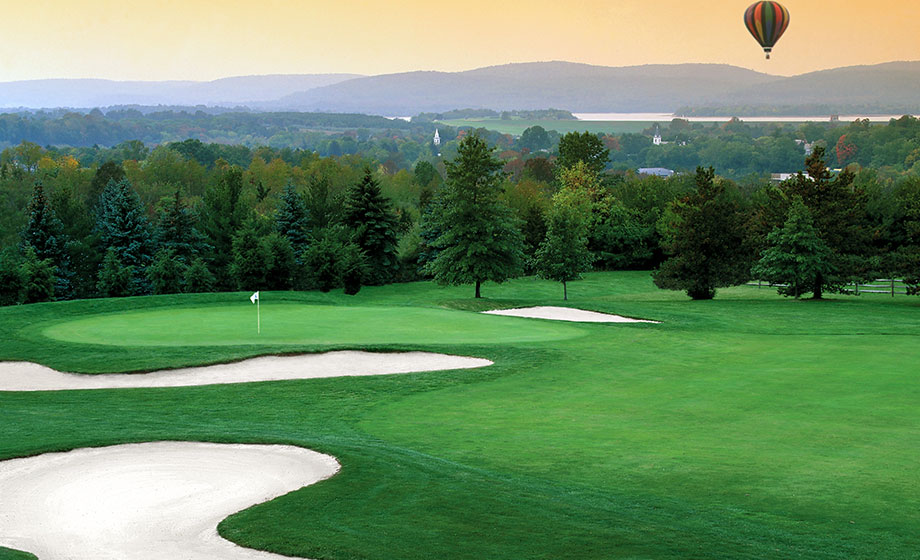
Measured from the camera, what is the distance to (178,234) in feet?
206

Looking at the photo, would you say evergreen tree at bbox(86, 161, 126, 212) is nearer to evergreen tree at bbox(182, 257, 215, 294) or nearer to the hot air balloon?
evergreen tree at bbox(182, 257, 215, 294)

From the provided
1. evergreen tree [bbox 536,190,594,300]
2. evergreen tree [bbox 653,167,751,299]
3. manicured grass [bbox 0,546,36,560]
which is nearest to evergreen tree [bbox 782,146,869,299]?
evergreen tree [bbox 653,167,751,299]

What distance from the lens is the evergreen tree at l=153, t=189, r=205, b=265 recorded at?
62.2 metres

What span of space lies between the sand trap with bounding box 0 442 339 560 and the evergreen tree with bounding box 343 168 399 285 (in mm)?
44408

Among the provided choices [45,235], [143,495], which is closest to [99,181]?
[45,235]

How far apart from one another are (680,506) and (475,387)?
9.59 metres

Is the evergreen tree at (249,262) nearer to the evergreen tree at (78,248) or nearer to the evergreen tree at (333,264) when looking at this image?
the evergreen tree at (333,264)

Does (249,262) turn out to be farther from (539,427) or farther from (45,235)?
(539,427)

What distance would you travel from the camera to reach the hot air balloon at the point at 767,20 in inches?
2955

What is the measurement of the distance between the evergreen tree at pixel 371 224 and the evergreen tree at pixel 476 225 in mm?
13781

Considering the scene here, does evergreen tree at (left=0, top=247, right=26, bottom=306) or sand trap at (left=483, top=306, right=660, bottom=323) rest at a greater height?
evergreen tree at (left=0, top=247, right=26, bottom=306)

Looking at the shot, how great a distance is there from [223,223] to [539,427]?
52247mm

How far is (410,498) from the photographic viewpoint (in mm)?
13141

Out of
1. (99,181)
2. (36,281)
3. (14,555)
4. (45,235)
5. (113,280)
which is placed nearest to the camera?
(14,555)
